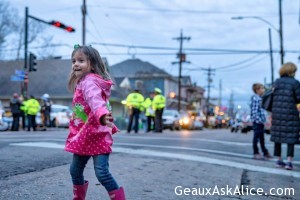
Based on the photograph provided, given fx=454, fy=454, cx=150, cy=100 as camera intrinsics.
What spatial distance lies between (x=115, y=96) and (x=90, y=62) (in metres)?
41.6

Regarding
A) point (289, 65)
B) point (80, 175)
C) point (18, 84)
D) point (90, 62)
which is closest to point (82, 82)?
point (90, 62)

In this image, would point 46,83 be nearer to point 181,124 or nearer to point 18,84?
point 18,84

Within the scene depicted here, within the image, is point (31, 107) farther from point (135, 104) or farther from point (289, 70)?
point (289, 70)

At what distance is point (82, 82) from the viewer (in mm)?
3658

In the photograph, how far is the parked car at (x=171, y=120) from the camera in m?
34.5

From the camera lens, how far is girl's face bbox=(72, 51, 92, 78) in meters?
3.72

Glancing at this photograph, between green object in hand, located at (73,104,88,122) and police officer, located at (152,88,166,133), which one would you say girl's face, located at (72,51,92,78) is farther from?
police officer, located at (152,88,166,133)

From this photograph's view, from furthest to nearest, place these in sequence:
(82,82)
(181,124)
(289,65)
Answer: (181,124) → (289,65) → (82,82)

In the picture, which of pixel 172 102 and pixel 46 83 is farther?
pixel 172 102

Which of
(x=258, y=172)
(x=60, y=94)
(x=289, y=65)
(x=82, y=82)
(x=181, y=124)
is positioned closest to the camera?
(x=82, y=82)

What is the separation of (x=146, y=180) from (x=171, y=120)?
29027 millimetres

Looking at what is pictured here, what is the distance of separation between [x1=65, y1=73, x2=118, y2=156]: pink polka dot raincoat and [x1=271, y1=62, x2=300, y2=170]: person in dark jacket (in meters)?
4.69

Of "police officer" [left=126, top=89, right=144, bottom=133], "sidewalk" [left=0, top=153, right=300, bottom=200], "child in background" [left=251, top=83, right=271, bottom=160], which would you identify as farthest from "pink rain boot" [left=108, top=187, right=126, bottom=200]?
"police officer" [left=126, top=89, right=144, bottom=133]

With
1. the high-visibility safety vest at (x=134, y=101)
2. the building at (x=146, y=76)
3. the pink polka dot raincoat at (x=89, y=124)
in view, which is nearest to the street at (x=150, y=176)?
the pink polka dot raincoat at (x=89, y=124)
